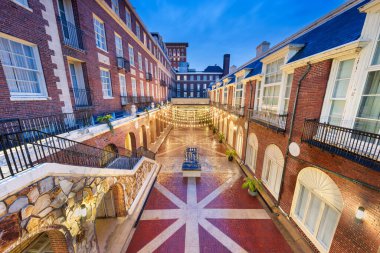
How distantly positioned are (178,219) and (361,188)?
6.32 m

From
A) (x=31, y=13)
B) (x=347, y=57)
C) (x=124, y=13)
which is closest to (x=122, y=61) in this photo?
(x=124, y=13)

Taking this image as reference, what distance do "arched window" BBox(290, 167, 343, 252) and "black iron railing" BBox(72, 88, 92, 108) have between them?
1043cm

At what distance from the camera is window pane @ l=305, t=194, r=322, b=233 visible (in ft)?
16.1

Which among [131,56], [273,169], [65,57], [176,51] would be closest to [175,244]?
[273,169]

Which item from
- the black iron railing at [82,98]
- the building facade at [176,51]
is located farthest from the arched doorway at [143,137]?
the building facade at [176,51]

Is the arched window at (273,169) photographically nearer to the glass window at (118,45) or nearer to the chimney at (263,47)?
the chimney at (263,47)

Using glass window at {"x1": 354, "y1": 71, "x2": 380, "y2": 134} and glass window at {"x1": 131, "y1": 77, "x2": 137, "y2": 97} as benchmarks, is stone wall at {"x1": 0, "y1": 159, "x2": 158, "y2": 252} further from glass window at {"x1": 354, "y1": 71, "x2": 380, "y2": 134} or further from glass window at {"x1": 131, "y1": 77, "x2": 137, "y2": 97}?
glass window at {"x1": 131, "y1": 77, "x2": 137, "y2": 97}

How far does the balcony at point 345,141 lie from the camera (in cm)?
311

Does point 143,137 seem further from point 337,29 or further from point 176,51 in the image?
point 176,51

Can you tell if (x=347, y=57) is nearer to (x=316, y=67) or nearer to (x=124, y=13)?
(x=316, y=67)

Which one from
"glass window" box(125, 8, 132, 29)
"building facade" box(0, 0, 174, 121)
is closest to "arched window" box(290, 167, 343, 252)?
"building facade" box(0, 0, 174, 121)

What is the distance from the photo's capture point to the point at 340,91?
13.9ft

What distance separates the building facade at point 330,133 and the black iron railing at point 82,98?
9535mm

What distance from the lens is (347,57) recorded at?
3961mm
